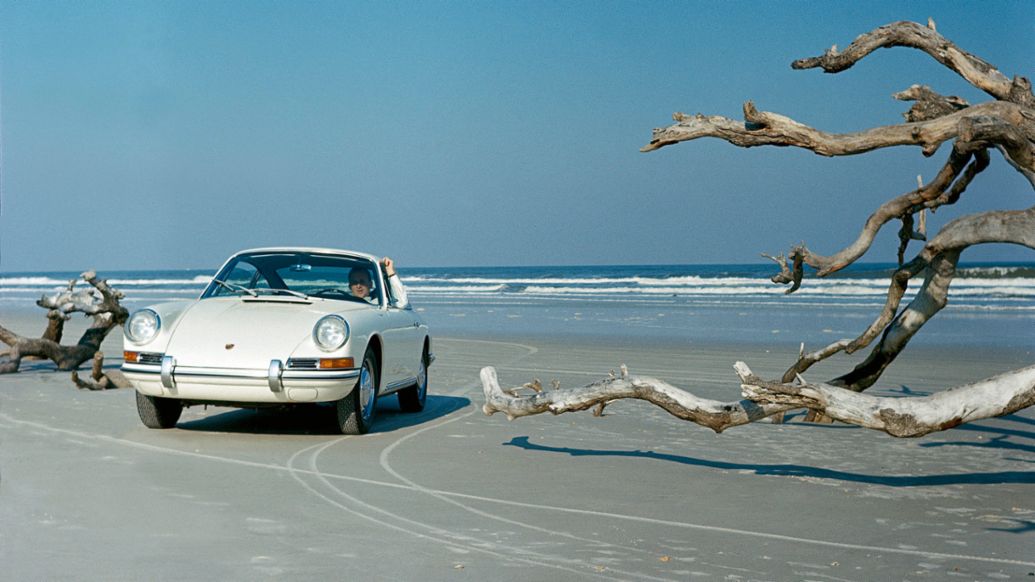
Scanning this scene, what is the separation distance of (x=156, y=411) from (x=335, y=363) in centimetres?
179

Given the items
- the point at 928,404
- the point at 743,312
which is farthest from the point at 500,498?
the point at 743,312

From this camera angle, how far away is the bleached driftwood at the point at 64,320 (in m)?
13.6

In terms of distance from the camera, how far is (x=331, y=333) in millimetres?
8547

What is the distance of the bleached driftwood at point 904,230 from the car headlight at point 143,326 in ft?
8.99

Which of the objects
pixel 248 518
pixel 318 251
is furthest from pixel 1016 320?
pixel 248 518

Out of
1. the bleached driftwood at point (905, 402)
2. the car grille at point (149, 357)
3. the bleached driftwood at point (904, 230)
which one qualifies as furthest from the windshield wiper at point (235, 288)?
the bleached driftwood at point (905, 402)

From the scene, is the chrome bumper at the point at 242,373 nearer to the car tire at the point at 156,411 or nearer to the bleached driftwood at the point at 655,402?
the car tire at the point at 156,411

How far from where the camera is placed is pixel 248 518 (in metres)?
5.86

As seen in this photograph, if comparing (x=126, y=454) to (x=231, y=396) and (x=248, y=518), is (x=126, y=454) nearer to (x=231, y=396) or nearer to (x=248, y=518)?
(x=231, y=396)

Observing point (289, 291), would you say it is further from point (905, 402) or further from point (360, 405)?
point (905, 402)

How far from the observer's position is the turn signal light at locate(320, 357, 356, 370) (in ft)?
27.6

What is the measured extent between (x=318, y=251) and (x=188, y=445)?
253cm

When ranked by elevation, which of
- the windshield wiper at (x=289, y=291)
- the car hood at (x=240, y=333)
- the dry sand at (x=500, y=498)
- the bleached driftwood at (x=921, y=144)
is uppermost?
the bleached driftwood at (x=921, y=144)

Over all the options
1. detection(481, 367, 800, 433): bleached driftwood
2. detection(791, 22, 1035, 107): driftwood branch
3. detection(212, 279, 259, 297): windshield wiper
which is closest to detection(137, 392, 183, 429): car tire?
detection(212, 279, 259, 297): windshield wiper
